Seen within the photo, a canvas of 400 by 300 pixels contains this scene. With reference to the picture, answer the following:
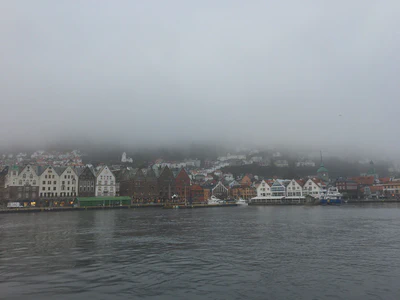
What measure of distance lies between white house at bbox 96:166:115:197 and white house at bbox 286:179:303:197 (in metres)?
80.4

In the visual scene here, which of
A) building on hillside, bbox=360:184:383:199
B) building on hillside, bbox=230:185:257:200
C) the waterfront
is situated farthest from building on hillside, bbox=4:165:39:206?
building on hillside, bbox=360:184:383:199

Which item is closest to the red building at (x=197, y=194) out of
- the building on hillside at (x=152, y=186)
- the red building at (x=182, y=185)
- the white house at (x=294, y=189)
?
the red building at (x=182, y=185)

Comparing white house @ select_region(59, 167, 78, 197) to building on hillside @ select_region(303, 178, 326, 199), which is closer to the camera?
white house @ select_region(59, 167, 78, 197)

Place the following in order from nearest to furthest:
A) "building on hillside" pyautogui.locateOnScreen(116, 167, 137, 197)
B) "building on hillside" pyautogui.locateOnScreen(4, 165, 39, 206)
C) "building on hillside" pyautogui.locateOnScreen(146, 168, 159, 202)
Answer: "building on hillside" pyautogui.locateOnScreen(4, 165, 39, 206) < "building on hillside" pyautogui.locateOnScreen(116, 167, 137, 197) < "building on hillside" pyautogui.locateOnScreen(146, 168, 159, 202)

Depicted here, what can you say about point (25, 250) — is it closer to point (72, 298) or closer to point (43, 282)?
point (43, 282)

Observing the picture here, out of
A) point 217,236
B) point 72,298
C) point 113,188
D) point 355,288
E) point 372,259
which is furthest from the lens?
point 113,188

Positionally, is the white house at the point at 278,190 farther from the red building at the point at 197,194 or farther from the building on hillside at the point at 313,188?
the red building at the point at 197,194

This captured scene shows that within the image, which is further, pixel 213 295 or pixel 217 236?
pixel 217 236

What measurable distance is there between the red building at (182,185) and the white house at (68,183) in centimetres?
4363

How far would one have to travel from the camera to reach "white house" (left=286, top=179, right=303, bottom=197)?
14500cm

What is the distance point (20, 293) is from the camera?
14.5m

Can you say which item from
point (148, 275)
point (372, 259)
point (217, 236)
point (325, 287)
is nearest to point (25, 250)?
point (148, 275)

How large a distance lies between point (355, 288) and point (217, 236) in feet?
59.9

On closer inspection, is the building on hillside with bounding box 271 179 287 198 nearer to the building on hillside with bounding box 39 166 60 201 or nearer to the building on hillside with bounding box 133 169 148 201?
the building on hillside with bounding box 133 169 148 201
